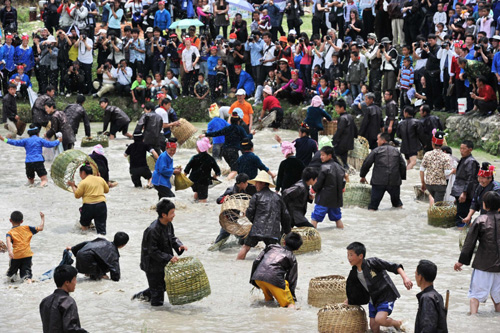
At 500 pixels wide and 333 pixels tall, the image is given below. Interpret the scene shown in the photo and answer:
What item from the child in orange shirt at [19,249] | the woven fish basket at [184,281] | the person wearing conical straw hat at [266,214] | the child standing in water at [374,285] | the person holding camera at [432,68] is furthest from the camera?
the person holding camera at [432,68]

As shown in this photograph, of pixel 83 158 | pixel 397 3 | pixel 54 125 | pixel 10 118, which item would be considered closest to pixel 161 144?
pixel 54 125

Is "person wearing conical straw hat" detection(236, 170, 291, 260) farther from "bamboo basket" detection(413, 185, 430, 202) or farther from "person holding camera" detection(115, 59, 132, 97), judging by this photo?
"person holding camera" detection(115, 59, 132, 97)

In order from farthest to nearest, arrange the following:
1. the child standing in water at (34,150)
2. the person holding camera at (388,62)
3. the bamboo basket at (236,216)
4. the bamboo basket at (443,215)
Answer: the person holding camera at (388,62) < the child standing in water at (34,150) < the bamboo basket at (443,215) < the bamboo basket at (236,216)

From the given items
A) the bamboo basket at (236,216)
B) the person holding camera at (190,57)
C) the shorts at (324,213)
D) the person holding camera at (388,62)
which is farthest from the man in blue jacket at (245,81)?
the bamboo basket at (236,216)

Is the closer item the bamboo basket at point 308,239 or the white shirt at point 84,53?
the bamboo basket at point 308,239

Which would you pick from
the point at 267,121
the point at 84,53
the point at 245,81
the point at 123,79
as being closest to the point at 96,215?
the point at 267,121

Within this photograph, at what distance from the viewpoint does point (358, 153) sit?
18.0 metres

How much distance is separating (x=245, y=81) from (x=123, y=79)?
12.3 ft

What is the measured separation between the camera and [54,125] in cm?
1884

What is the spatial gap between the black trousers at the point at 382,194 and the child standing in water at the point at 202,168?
110 inches

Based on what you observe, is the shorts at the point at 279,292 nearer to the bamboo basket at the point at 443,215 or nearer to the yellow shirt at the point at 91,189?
the yellow shirt at the point at 91,189

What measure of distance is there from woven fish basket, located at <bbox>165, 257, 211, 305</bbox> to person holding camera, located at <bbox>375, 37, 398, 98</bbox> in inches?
486

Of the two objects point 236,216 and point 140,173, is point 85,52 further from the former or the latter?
point 236,216

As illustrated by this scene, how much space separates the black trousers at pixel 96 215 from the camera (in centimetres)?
1373
